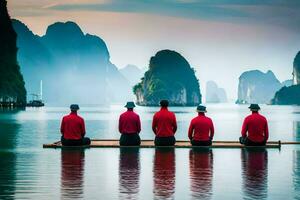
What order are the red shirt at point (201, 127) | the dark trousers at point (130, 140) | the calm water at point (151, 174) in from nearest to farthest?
1. the calm water at point (151, 174)
2. the red shirt at point (201, 127)
3. the dark trousers at point (130, 140)

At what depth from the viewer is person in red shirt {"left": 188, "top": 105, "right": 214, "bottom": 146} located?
26.9 meters

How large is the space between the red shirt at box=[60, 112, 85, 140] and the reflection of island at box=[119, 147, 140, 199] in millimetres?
1865

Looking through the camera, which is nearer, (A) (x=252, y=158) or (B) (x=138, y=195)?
(B) (x=138, y=195)

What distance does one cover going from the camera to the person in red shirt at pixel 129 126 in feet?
90.9

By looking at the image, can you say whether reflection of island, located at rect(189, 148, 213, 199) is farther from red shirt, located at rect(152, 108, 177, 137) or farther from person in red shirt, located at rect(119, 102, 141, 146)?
person in red shirt, located at rect(119, 102, 141, 146)

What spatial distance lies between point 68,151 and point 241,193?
13119 millimetres

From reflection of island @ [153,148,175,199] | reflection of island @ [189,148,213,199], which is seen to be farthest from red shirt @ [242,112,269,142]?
reflection of island @ [153,148,175,199]

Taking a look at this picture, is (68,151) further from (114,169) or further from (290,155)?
(290,155)

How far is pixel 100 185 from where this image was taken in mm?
17031

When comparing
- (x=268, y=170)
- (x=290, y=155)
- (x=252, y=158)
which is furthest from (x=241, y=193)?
(x=290, y=155)

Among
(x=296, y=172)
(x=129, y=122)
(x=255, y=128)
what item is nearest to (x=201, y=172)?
(x=296, y=172)

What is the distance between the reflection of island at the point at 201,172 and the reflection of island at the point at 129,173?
1.40m

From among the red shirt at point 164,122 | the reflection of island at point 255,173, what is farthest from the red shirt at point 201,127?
the reflection of island at point 255,173

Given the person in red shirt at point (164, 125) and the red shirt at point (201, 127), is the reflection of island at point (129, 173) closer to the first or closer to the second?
the person in red shirt at point (164, 125)
